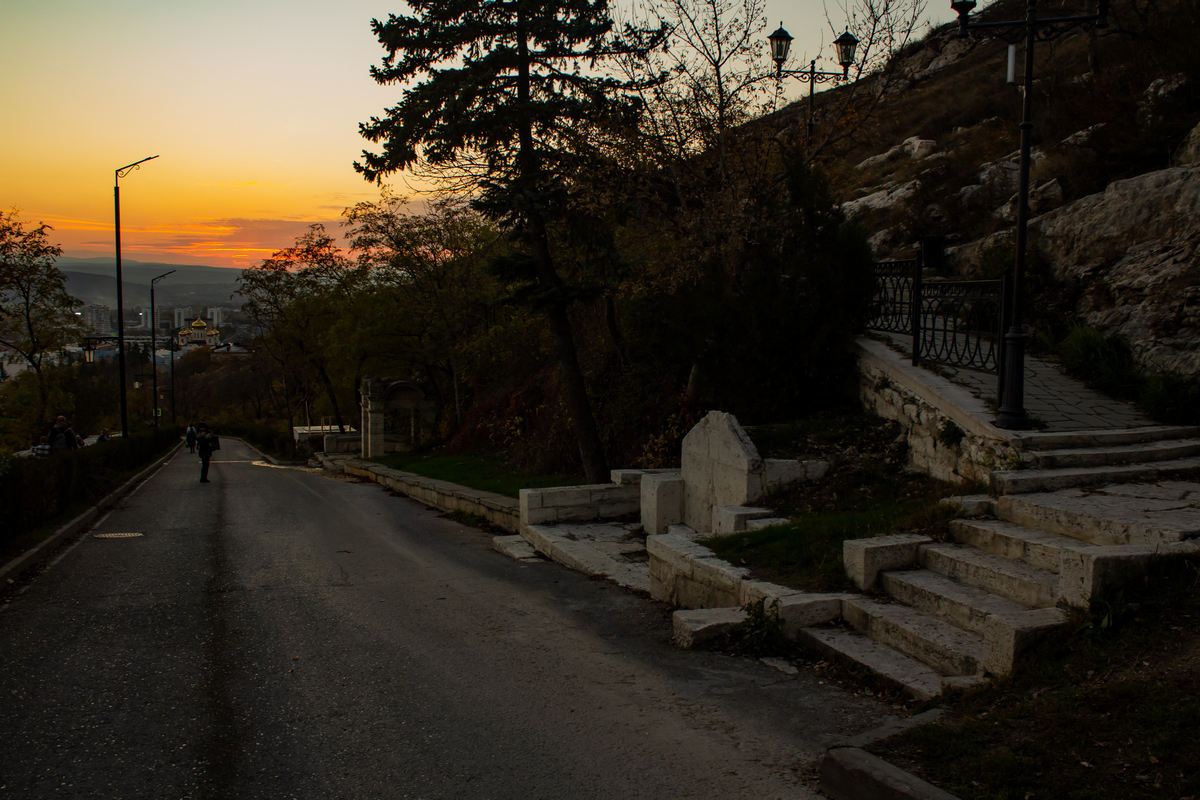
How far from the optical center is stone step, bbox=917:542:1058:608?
4812mm

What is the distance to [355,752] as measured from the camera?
13.3 ft

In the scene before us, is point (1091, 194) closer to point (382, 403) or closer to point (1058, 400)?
point (1058, 400)

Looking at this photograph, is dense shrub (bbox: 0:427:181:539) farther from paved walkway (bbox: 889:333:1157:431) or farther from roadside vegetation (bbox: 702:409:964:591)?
paved walkway (bbox: 889:333:1157:431)

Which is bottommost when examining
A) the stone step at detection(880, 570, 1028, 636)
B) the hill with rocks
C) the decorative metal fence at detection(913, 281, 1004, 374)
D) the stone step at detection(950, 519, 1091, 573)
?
the stone step at detection(880, 570, 1028, 636)

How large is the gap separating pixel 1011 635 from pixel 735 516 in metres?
4.08

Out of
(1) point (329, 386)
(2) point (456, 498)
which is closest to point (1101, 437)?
(2) point (456, 498)

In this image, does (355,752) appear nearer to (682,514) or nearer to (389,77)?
(682,514)

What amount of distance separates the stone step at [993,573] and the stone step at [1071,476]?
33.2 inches

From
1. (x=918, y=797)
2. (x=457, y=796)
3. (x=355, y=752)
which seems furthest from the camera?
(x=355, y=752)

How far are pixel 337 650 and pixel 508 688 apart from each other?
1683 mm

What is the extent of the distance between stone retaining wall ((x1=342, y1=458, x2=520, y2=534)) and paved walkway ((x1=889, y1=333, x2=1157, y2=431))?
6621 mm

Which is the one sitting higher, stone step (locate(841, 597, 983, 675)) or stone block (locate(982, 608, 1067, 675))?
stone block (locate(982, 608, 1067, 675))

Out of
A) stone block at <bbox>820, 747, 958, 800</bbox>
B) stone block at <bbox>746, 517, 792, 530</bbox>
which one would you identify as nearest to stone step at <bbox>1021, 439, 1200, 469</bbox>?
stone block at <bbox>746, 517, 792, 530</bbox>

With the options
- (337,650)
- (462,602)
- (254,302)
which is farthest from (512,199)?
(254,302)
